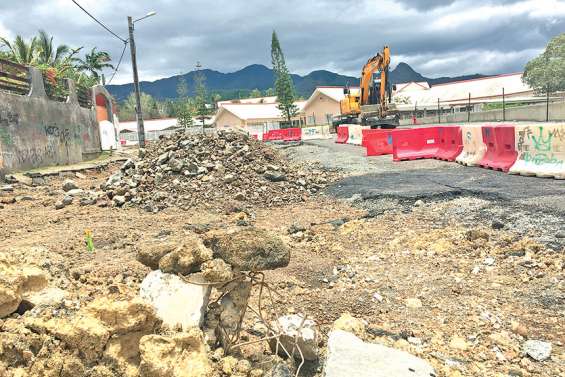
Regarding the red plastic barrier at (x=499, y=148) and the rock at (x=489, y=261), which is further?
the red plastic barrier at (x=499, y=148)

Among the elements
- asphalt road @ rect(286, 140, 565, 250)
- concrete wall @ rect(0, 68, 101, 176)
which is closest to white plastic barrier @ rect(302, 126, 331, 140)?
concrete wall @ rect(0, 68, 101, 176)

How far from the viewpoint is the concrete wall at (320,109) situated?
6588cm

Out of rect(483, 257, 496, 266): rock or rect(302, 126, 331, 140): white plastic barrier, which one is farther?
rect(302, 126, 331, 140): white plastic barrier

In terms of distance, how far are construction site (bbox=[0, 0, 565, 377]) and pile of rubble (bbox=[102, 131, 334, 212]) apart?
0.06 metres

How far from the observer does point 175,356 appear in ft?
8.78

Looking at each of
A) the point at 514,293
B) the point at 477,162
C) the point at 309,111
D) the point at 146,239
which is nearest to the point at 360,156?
the point at 477,162

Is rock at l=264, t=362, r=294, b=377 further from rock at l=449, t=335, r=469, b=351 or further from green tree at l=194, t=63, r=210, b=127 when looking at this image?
green tree at l=194, t=63, r=210, b=127

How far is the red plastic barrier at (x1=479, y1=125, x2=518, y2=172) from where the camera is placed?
998cm

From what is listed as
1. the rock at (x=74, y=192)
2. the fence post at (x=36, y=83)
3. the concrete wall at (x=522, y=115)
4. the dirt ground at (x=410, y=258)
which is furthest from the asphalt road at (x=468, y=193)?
the concrete wall at (x=522, y=115)

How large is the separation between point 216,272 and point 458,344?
6.66 ft

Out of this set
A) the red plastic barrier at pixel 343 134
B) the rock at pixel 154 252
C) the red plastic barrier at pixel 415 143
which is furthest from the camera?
the red plastic barrier at pixel 343 134

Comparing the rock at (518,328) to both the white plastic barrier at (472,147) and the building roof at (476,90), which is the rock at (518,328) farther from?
the building roof at (476,90)

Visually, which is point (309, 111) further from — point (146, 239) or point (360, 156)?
point (146, 239)

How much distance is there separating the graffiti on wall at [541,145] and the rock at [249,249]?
303 inches
